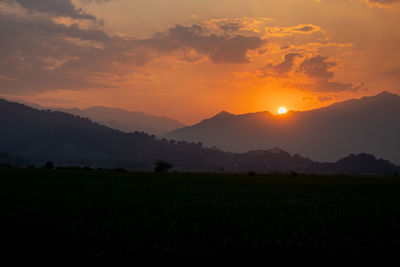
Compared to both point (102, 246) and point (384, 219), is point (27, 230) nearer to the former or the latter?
point (102, 246)

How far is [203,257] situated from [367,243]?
597cm

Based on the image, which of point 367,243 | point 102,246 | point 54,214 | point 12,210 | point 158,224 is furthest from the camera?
point 12,210

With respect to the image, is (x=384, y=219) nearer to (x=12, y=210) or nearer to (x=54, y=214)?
(x=54, y=214)

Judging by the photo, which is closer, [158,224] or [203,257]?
[203,257]

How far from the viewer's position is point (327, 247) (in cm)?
1052

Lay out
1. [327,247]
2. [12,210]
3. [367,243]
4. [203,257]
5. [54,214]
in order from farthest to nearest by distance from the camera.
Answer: [12,210]
[54,214]
[367,243]
[327,247]
[203,257]

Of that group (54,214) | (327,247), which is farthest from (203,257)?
(54,214)


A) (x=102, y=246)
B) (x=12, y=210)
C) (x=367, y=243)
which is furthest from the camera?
(x=12, y=210)

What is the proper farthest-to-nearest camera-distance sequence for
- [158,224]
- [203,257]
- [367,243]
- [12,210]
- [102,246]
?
[12,210]
[158,224]
[367,243]
[102,246]
[203,257]

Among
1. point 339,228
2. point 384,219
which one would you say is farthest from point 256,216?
point 384,219

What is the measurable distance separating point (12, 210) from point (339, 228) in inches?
576

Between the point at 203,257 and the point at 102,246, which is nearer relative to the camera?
→ the point at 203,257

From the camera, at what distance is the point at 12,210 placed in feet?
52.6

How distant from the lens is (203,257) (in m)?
8.94
